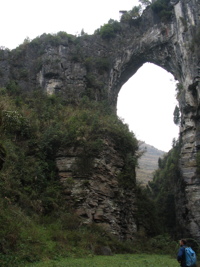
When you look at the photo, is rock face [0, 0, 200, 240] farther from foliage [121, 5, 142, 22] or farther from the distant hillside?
the distant hillside

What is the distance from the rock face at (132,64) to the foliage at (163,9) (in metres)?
0.28

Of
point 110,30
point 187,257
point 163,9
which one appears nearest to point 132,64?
point 110,30

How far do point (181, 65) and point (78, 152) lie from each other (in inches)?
518

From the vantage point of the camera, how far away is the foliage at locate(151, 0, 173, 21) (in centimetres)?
2683

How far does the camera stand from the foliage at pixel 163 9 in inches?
1056

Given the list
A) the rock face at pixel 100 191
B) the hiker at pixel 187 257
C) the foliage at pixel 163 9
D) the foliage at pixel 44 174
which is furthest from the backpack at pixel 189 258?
the foliage at pixel 163 9

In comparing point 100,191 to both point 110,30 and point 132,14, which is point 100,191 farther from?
point 132,14

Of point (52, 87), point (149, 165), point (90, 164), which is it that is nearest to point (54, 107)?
point (52, 87)

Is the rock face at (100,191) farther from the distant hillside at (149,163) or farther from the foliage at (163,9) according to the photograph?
the distant hillside at (149,163)

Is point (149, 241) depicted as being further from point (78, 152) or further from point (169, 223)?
point (169, 223)

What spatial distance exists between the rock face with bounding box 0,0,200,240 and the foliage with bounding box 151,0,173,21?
28 centimetres

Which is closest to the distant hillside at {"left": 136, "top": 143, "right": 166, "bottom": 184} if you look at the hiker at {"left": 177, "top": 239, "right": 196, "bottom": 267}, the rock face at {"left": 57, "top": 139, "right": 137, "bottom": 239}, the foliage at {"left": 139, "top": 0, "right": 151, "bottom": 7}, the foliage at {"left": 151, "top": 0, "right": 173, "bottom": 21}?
the foliage at {"left": 139, "top": 0, "right": 151, "bottom": 7}

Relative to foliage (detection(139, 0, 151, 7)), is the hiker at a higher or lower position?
lower

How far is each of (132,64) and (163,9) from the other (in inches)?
214
